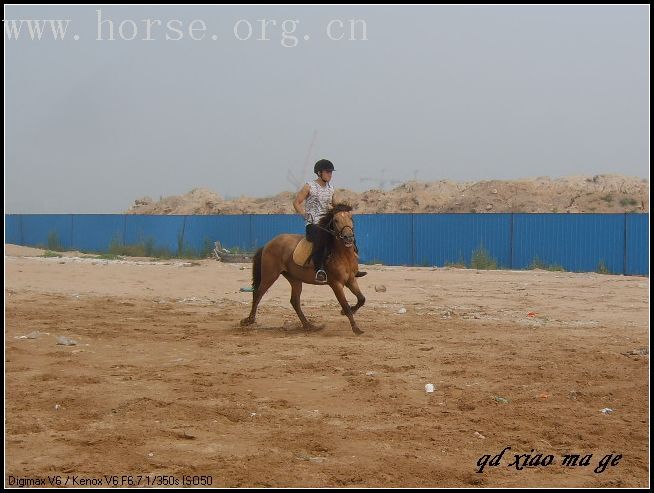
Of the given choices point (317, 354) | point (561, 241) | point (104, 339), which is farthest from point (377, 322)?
point (561, 241)

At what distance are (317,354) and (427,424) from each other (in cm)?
344

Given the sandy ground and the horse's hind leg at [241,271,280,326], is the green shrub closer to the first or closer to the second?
the sandy ground

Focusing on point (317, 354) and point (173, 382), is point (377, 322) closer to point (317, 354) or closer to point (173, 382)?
point (317, 354)

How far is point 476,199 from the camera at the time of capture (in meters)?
43.7

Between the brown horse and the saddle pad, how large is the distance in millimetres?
97

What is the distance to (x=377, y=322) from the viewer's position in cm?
1300

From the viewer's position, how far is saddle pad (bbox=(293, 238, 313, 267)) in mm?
11961

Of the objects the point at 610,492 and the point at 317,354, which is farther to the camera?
the point at 317,354

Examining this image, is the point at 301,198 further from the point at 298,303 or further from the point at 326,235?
the point at 298,303

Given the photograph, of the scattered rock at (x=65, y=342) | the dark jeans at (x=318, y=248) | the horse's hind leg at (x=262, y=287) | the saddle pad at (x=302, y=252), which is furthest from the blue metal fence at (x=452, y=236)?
the scattered rock at (x=65, y=342)

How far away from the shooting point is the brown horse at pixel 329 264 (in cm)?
1157

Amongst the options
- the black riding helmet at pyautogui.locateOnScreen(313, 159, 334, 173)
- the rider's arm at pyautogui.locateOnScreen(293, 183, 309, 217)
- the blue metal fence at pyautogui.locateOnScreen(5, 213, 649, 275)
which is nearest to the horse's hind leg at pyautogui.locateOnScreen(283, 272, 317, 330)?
the rider's arm at pyautogui.locateOnScreen(293, 183, 309, 217)

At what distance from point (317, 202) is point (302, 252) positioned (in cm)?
72

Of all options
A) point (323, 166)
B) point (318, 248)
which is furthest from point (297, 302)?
point (323, 166)
